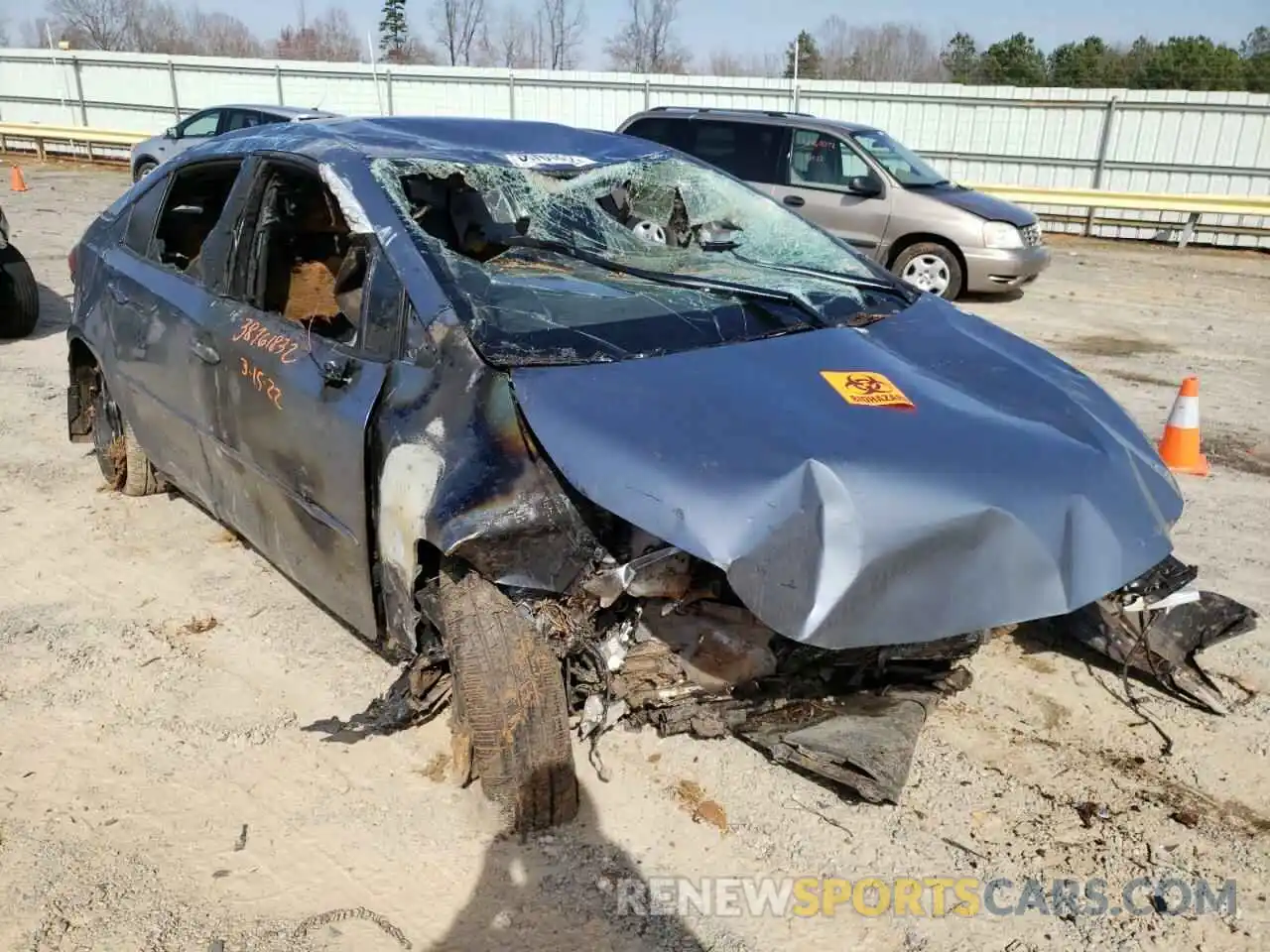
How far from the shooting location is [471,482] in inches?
101

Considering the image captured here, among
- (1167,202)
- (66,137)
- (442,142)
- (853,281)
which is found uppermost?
(442,142)

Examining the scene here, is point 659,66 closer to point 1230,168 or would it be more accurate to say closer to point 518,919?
point 1230,168

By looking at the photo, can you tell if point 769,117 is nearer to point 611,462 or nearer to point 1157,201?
point 1157,201

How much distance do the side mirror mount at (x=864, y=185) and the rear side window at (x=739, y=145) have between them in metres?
0.78

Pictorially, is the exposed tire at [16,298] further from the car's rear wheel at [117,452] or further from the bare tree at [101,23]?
the bare tree at [101,23]

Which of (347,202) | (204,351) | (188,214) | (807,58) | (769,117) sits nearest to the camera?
(347,202)

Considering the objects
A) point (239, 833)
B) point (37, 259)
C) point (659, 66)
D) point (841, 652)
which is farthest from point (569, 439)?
point (659, 66)

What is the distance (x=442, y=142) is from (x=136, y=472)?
228 centimetres

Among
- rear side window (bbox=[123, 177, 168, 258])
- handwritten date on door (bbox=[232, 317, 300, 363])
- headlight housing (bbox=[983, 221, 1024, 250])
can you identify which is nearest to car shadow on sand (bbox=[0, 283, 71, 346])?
rear side window (bbox=[123, 177, 168, 258])

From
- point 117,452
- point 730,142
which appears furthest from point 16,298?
point 730,142

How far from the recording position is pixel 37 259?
11.0m

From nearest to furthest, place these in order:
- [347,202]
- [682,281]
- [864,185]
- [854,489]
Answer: [854,489] < [347,202] < [682,281] < [864,185]

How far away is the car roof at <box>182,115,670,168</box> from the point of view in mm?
3453

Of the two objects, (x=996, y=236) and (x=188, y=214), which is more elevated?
(x=188, y=214)
